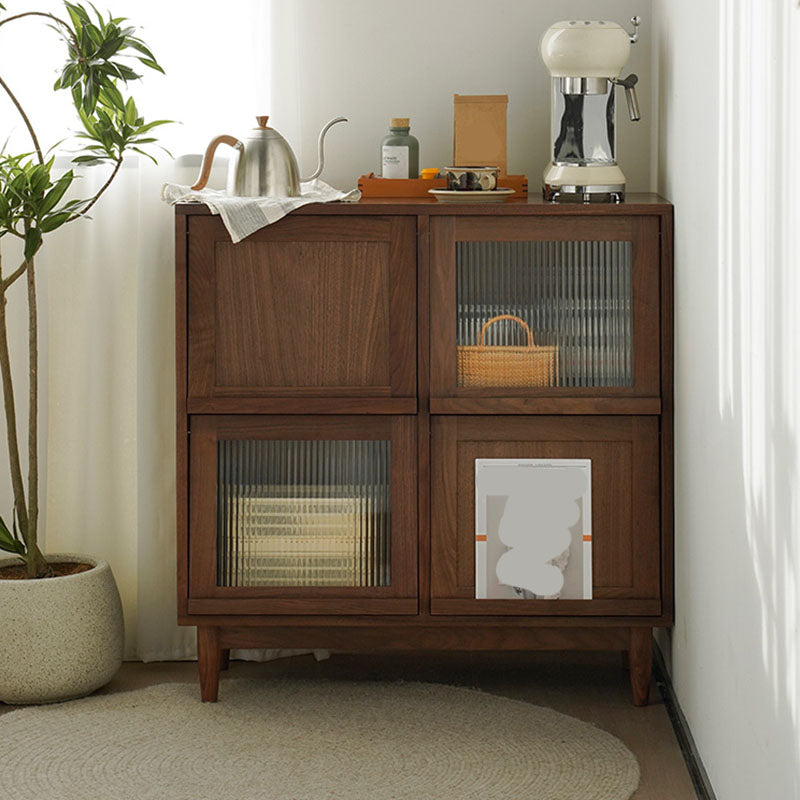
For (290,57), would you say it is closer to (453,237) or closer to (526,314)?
(453,237)

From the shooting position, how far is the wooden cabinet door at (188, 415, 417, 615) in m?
2.53

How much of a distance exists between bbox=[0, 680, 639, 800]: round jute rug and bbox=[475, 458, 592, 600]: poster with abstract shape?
30cm

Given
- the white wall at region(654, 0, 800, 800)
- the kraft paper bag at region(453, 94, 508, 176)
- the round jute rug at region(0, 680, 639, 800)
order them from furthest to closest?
the kraft paper bag at region(453, 94, 508, 176), the round jute rug at region(0, 680, 639, 800), the white wall at region(654, 0, 800, 800)

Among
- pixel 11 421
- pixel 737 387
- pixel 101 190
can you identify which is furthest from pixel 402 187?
pixel 737 387

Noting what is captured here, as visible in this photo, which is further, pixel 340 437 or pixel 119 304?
pixel 119 304

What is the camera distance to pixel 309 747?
7.86ft

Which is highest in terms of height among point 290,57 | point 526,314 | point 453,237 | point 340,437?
point 290,57

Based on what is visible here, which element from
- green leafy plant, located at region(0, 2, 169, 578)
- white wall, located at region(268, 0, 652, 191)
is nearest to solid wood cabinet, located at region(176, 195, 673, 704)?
green leafy plant, located at region(0, 2, 169, 578)

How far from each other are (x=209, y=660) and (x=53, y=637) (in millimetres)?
351

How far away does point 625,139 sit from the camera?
2.96 m

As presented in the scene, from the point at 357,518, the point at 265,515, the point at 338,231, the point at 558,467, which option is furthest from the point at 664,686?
the point at 338,231

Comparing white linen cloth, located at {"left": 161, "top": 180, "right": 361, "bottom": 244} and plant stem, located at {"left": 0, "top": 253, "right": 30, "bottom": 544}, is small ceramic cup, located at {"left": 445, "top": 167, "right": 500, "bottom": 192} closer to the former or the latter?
white linen cloth, located at {"left": 161, "top": 180, "right": 361, "bottom": 244}

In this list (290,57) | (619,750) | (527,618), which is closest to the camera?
(619,750)

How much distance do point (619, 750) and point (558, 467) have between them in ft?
1.95
